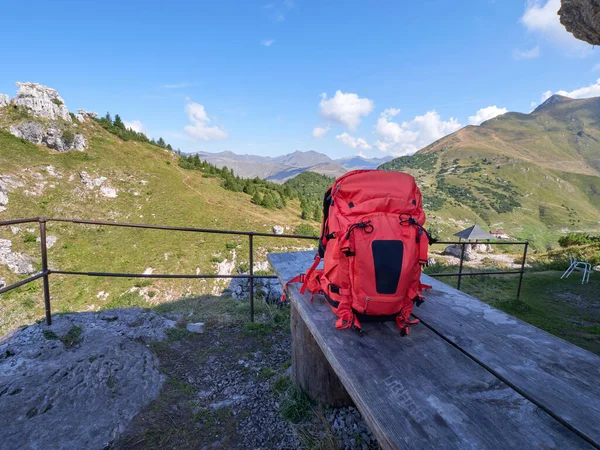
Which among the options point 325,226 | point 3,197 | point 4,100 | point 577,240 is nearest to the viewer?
point 325,226

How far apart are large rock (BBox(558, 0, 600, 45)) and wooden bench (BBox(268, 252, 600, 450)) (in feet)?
31.9

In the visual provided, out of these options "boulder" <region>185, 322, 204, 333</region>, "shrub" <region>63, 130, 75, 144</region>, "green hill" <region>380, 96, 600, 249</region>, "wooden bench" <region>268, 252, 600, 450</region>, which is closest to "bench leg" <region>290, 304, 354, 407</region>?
"wooden bench" <region>268, 252, 600, 450</region>

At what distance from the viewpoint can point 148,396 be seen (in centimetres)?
260

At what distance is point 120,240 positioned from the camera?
2364cm

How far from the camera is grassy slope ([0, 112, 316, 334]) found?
62.0 ft

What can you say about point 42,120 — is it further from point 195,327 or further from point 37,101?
point 195,327

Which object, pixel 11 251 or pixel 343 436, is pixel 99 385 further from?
pixel 11 251

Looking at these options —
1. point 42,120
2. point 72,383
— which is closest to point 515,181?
point 42,120

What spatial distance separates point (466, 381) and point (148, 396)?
269 cm

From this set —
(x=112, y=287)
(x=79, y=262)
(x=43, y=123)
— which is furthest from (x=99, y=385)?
(x=43, y=123)

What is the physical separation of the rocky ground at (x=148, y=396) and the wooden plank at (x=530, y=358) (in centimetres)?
117

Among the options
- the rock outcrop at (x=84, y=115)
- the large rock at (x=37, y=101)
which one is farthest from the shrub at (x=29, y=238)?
the rock outcrop at (x=84, y=115)

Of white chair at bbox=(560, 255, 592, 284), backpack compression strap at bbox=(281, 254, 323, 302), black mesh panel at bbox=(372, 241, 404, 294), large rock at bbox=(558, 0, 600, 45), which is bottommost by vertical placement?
white chair at bbox=(560, 255, 592, 284)

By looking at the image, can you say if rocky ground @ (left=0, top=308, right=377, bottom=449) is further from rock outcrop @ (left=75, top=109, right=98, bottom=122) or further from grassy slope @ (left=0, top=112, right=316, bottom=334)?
rock outcrop @ (left=75, top=109, right=98, bottom=122)
